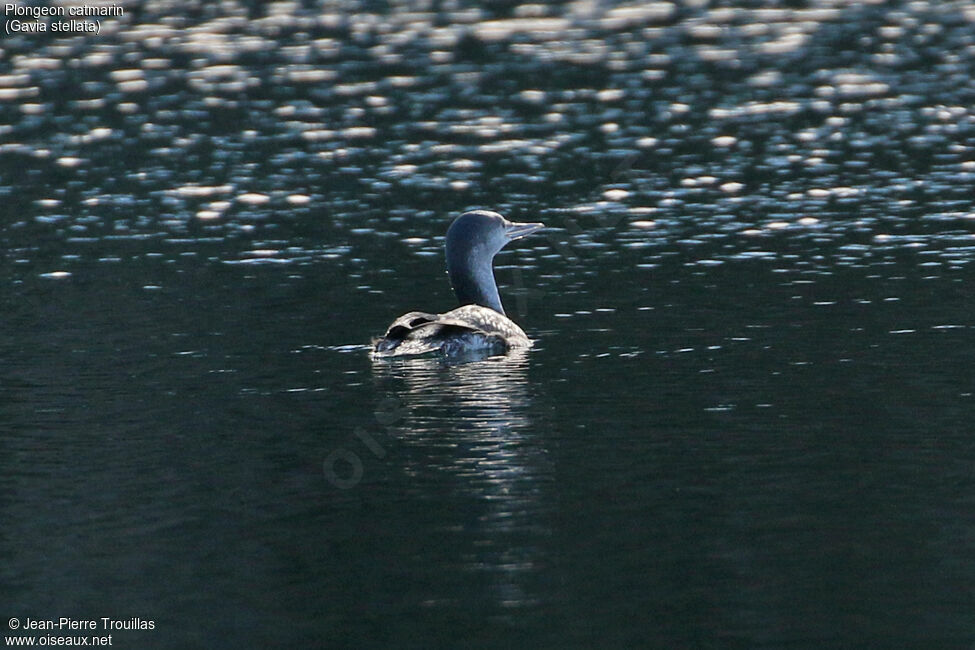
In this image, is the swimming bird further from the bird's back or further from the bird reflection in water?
the bird reflection in water

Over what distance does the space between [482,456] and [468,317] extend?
4.35 m

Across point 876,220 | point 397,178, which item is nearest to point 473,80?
point 397,178

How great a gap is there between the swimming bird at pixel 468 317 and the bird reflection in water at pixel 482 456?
0.59ft

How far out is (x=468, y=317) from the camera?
18109 millimetres

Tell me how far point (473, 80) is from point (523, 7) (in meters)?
13.1

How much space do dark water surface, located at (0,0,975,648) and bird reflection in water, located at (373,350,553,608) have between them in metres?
0.04

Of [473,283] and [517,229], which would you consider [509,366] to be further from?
[517,229]

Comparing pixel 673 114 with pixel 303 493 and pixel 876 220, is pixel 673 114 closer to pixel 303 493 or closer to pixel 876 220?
pixel 876 220

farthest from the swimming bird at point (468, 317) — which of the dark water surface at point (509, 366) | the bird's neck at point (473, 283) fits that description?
the dark water surface at point (509, 366)

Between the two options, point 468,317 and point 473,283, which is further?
point 473,283

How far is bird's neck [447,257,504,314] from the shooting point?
19.8 metres

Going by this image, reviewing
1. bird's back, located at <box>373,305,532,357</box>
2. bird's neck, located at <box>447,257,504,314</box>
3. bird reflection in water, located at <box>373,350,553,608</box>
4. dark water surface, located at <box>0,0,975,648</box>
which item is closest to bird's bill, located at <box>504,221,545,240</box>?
bird's neck, located at <box>447,257,504,314</box>

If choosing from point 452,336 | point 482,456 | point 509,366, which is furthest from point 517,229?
point 482,456

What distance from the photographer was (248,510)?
1278 centimetres
